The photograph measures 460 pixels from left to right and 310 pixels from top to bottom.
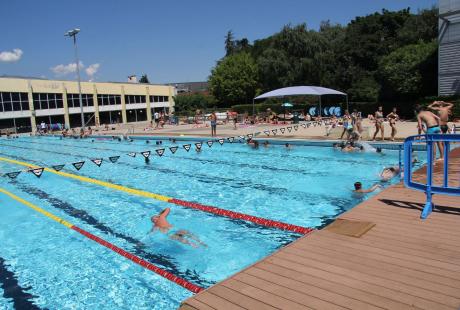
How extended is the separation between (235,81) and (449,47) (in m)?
27.9

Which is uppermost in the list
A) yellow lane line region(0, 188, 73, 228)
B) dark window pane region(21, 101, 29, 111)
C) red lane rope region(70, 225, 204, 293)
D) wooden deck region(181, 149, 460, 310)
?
dark window pane region(21, 101, 29, 111)

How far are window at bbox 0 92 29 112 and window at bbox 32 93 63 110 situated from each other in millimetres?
1011

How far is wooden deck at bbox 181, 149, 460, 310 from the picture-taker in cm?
277

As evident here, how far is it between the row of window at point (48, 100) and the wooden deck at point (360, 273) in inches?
1457

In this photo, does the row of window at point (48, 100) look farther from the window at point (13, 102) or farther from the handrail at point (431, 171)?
the handrail at point (431, 171)

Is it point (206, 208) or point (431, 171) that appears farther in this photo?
point (206, 208)

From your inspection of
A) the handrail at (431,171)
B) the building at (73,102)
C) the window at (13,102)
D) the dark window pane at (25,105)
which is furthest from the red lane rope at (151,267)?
the dark window pane at (25,105)

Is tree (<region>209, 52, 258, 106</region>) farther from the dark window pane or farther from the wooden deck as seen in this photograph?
the wooden deck

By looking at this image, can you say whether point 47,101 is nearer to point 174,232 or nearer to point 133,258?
point 174,232

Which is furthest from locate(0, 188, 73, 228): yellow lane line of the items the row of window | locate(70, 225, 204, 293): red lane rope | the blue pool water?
the row of window

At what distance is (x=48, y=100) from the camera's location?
123 feet

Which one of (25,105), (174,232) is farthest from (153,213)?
(25,105)

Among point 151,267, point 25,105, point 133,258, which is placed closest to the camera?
point 151,267

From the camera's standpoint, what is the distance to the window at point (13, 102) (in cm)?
3353
